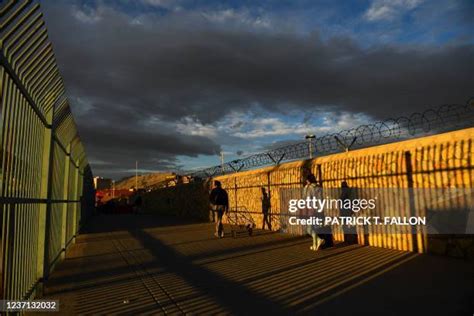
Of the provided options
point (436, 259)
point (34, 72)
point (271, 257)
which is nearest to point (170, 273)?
point (271, 257)

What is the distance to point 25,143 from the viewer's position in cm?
386

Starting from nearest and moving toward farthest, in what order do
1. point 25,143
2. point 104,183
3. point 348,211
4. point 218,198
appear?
point 25,143 → point 348,211 → point 218,198 → point 104,183

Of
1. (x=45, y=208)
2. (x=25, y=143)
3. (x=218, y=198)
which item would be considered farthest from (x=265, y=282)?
(x=218, y=198)

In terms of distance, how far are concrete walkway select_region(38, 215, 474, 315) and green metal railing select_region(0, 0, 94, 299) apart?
0.83 metres

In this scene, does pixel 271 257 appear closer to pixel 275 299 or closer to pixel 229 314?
pixel 275 299

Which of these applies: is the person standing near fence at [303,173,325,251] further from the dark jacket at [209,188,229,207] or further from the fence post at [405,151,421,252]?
the dark jacket at [209,188,229,207]

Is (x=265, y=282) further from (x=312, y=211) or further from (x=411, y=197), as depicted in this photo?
(x=411, y=197)

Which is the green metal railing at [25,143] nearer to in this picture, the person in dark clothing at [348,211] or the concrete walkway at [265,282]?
the concrete walkway at [265,282]

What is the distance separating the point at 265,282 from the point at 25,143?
3.59 metres

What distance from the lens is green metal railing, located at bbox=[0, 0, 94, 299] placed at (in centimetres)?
311

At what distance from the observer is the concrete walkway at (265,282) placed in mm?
4398

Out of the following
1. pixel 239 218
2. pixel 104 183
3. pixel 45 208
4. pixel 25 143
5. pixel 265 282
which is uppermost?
pixel 104 183

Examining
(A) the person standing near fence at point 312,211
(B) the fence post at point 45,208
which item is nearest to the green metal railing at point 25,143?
(B) the fence post at point 45,208

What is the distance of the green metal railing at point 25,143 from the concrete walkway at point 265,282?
2.74 ft
